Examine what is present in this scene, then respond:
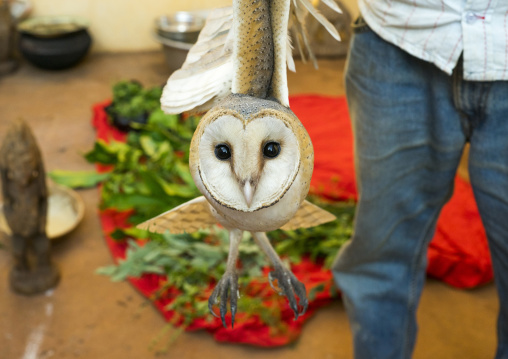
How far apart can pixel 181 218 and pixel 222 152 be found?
0.14 meters

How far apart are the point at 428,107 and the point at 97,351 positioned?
1.10m

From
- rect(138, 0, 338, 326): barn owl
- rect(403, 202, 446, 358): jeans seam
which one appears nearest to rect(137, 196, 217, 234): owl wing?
rect(138, 0, 338, 326): barn owl

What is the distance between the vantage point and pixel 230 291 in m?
0.43

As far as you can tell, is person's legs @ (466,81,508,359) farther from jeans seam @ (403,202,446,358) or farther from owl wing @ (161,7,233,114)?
owl wing @ (161,7,233,114)

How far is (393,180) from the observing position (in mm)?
950

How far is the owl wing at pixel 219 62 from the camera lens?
13.6 inches

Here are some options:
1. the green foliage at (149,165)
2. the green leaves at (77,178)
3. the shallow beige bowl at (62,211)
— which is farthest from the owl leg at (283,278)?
the green leaves at (77,178)

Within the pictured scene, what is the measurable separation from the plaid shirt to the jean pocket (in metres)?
0.08

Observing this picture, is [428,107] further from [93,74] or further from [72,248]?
[93,74]

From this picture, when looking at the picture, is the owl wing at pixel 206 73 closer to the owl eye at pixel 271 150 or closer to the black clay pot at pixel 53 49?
the owl eye at pixel 271 150

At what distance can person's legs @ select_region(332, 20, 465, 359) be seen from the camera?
2.87ft

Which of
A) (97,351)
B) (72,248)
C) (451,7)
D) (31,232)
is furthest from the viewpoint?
(72,248)

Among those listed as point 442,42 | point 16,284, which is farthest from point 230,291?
point 16,284

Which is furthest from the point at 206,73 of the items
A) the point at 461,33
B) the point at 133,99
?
the point at 133,99
